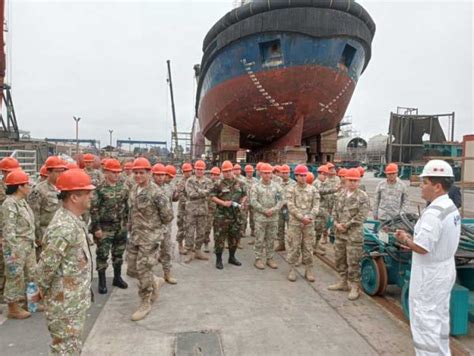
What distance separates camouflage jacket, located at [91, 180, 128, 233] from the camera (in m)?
3.89

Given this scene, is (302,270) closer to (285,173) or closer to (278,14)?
(285,173)

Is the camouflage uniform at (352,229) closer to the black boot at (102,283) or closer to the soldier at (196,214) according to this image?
the soldier at (196,214)

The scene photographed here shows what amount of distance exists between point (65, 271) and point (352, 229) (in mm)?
3243

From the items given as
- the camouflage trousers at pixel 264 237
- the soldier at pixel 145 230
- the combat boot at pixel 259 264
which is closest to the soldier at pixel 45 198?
the soldier at pixel 145 230

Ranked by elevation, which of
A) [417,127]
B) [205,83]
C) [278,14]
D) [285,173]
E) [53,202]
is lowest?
[53,202]

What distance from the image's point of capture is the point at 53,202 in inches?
151

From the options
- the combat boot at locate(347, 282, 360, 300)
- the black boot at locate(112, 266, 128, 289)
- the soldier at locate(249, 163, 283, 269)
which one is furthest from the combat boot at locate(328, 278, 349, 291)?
the black boot at locate(112, 266, 128, 289)

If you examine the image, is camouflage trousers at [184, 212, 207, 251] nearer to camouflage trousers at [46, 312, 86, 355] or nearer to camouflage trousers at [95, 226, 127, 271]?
camouflage trousers at [95, 226, 127, 271]

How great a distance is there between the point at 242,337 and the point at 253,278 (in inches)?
66.3

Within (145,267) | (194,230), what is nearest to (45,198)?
(145,267)

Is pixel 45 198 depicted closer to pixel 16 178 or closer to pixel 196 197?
pixel 16 178

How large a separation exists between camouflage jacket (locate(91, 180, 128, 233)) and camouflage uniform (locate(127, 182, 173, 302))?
49 cm

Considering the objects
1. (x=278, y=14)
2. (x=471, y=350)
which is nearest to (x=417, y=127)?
(x=278, y=14)

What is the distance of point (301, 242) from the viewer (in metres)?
4.59
